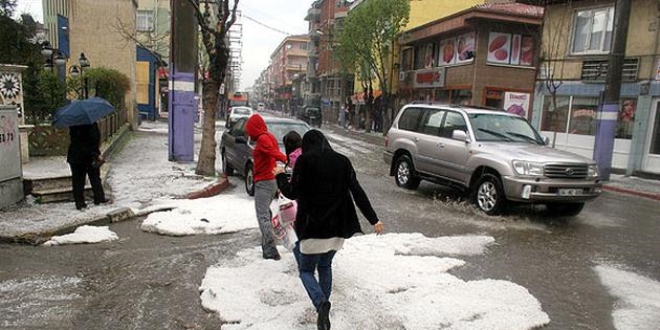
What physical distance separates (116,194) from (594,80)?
15.5 meters

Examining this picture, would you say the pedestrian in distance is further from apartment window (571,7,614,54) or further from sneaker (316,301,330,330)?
apartment window (571,7,614,54)

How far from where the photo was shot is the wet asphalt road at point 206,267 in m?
4.29

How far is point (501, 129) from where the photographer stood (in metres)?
9.59

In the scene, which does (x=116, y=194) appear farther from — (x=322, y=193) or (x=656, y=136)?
(x=656, y=136)

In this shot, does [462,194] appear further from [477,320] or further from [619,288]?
[477,320]

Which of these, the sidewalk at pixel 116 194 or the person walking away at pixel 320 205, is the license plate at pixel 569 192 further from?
the sidewalk at pixel 116 194

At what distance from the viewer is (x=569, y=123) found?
18031mm

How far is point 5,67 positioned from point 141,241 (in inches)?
242

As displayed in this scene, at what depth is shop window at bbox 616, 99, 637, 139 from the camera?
15695mm

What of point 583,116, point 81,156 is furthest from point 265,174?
point 583,116

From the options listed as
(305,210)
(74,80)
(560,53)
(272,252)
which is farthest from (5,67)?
(560,53)

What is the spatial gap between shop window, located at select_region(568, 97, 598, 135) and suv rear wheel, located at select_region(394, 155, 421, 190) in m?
9.54

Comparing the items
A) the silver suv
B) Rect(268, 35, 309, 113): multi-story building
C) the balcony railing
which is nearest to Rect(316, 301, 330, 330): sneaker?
the silver suv

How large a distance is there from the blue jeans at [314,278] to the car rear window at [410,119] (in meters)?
7.37
